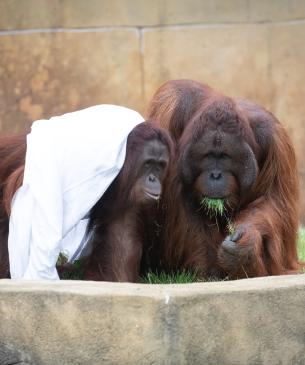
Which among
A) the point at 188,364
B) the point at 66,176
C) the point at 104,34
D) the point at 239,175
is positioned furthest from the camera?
the point at 104,34

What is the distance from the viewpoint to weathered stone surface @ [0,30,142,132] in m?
7.56

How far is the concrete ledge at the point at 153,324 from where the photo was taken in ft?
10.3

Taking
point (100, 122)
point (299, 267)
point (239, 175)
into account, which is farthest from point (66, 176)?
point (299, 267)

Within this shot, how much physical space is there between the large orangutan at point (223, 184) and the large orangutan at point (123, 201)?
213 mm

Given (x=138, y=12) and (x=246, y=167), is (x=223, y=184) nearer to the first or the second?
(x=246, y=167)

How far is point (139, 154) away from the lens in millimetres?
4102

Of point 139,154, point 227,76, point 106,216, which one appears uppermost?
point 139,154

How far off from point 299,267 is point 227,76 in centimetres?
310

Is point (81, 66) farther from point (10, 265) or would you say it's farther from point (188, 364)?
point (188, 364)

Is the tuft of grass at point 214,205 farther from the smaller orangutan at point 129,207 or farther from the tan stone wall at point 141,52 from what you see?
the tan stone wall at point 141,52

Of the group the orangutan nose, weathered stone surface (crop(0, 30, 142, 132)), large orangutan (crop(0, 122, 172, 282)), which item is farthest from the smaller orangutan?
weathered stone surface (crop(0, 30, 142, 132))

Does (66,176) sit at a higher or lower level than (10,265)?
higher

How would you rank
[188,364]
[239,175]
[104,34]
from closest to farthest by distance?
1. [188,364]
2. [239,175]
3. [104,34]

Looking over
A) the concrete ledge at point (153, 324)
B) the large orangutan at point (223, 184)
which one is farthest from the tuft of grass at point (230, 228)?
the concrete ledge at point (153, 324)
